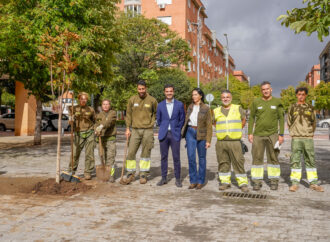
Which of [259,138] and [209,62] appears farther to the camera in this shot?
[209,62]

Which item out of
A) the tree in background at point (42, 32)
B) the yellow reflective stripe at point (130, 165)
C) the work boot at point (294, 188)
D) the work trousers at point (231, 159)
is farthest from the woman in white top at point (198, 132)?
the tree in background at point (42, 32)

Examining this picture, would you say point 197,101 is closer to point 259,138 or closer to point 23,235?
point 259,138

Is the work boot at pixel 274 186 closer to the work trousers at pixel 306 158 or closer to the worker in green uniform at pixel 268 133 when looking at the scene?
the worker in green uniform at pixel 268 133

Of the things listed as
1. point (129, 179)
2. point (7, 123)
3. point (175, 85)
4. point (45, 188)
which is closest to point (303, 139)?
point (129, 179)

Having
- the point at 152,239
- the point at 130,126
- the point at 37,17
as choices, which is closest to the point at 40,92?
the point at 37,17

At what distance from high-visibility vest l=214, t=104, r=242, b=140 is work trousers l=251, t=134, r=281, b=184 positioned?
46cm

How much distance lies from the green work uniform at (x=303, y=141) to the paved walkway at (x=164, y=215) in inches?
11.9

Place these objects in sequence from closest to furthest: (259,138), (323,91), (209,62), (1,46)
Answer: (259,138)
(1,46)
(323,91)
(209,62)

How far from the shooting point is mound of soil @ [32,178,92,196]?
6277mm

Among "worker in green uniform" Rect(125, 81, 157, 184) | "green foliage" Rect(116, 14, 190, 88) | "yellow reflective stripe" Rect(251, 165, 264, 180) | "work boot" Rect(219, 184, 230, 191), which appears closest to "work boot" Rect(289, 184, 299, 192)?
"yellow reflective stripe" Rect(251, 165, 264, 180)

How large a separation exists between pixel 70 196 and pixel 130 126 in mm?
2004

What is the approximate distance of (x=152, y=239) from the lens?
4016mm

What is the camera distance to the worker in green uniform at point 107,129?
7617 millimetres

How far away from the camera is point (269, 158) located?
22.5 feet
